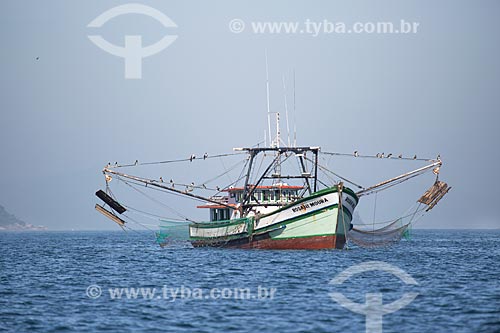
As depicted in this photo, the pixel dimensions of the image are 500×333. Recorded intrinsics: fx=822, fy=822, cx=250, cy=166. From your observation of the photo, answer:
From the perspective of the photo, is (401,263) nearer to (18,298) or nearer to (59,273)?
(59,273)

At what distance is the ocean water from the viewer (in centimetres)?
2852

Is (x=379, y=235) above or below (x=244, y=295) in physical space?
above

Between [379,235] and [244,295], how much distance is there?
41.4m

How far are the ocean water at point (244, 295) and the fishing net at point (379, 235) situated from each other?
46.7 ft

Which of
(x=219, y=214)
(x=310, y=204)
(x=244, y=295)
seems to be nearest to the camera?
(x=244, y=295)

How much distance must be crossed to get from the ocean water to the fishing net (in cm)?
1423

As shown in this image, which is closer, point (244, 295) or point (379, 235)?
point (244, 295)

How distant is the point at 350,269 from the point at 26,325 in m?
20.9

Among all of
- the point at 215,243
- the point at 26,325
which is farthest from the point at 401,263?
the point at 26,325

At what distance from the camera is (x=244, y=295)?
35.5m
